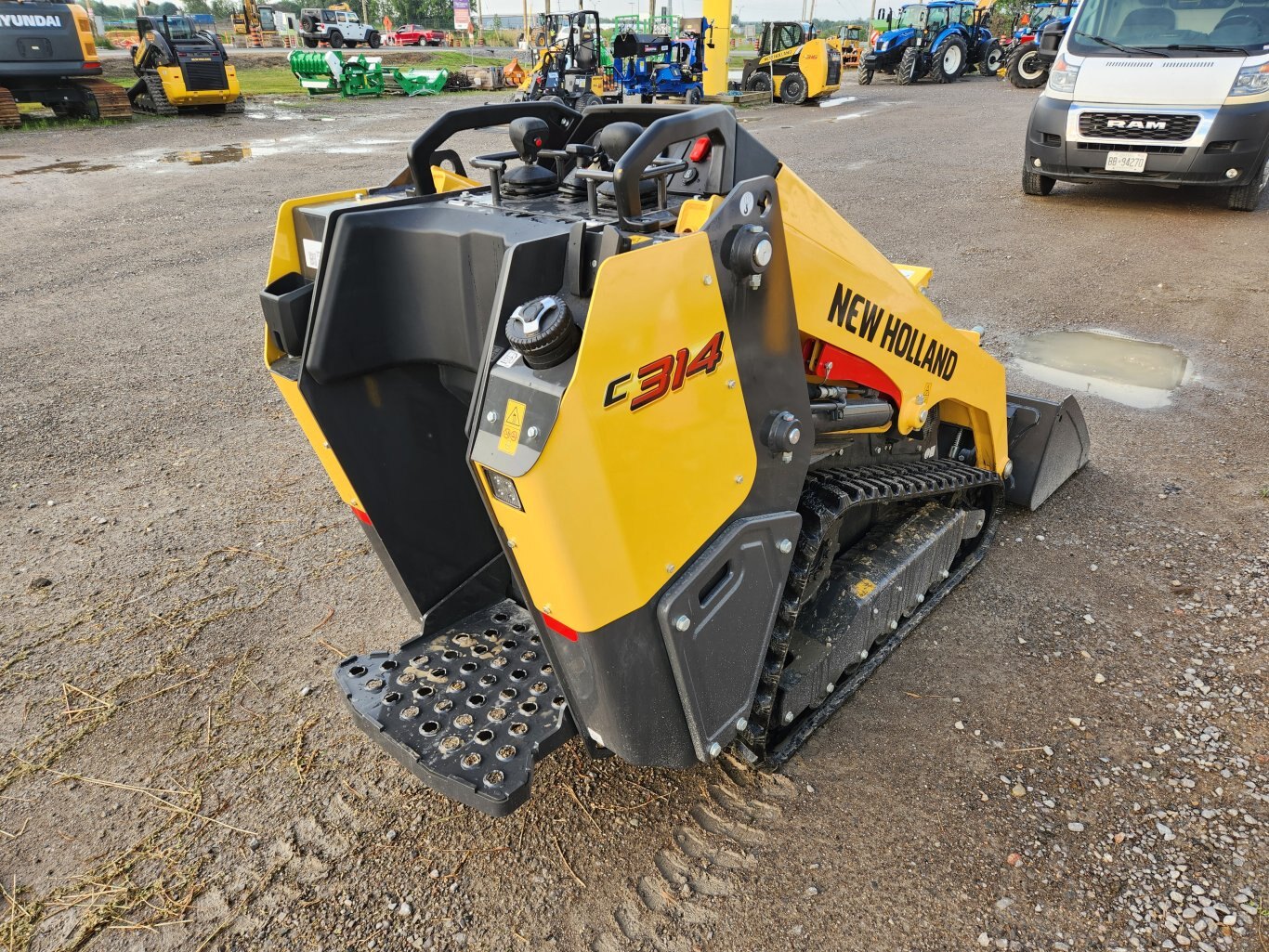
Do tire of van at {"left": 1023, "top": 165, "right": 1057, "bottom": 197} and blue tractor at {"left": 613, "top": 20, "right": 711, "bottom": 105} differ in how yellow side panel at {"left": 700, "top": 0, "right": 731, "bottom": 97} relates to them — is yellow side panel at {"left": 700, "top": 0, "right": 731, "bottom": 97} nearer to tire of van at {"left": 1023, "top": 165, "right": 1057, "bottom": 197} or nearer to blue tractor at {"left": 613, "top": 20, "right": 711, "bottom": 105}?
blue tractor at {"left": 613, "top": 20, "right": 711, "bottom": 105}

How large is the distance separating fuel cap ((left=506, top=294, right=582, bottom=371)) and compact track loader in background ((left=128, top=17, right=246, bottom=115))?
2137 centimetres

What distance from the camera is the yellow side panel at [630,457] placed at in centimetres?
169

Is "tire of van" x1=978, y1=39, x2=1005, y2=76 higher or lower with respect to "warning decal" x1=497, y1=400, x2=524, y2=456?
lower

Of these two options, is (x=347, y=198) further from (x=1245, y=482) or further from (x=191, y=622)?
(x=1245, y=482)

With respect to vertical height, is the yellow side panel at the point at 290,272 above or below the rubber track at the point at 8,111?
above

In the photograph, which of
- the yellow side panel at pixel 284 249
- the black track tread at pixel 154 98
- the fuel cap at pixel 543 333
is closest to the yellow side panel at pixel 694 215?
the fuel cap at pixel 543 333

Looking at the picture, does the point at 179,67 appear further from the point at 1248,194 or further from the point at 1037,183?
the point at 1248,194

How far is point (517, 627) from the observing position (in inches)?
→ 113

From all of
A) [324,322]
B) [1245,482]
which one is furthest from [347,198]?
[1245,482]

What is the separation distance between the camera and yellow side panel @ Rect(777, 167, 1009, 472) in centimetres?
230

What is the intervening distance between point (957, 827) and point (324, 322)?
2.30m

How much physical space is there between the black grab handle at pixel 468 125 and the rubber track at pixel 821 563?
1.46 m

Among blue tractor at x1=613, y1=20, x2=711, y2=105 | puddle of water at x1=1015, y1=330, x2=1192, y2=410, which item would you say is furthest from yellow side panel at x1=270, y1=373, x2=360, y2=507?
blue tractor at x1=613, y1=20, x2=711, y2=105

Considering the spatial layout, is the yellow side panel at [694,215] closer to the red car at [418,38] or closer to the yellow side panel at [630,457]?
the yellow side panel at [630,457]
